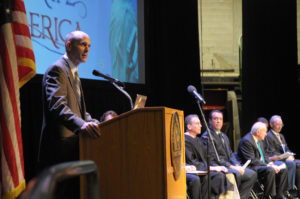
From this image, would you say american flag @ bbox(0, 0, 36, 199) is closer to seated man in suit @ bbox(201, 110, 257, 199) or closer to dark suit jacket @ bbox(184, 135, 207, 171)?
dark suit jacket @ bbox(184, 135, 207, 171)

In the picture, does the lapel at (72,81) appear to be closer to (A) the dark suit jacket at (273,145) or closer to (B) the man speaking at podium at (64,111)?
(B) the man speaking at podium at (64,111)

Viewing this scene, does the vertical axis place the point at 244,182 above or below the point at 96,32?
below

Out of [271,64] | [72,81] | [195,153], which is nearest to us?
[72,81]

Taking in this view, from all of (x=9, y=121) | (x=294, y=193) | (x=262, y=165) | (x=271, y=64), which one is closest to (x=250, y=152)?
(x=262, y=165)

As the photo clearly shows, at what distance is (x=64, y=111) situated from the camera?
2.53 m

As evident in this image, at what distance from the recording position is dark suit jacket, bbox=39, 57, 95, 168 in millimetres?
2518

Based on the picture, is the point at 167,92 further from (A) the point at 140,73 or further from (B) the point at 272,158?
(B) the point at 272,158

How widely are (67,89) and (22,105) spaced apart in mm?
1681

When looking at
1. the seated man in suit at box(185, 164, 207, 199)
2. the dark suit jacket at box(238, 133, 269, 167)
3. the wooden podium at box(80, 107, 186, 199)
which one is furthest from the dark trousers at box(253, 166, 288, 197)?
the wooden podium at box(80, 107, 186, 199)

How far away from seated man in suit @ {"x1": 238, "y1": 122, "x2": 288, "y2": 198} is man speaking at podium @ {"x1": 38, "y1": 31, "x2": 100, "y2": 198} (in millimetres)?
4377

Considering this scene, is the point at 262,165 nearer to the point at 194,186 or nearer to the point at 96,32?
the point at 194,186

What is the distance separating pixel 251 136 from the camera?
22.8 feet

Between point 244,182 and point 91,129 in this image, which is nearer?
point 91,129

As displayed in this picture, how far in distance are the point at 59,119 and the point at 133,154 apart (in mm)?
486
